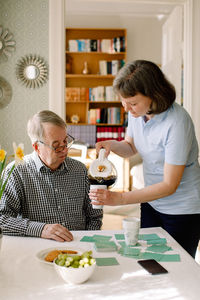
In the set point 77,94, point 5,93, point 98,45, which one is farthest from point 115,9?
point 5,93

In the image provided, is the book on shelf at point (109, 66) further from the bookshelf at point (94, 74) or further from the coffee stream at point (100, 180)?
the coffee stream at point (100, 180)

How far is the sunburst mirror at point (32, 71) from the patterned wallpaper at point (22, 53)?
33 mm

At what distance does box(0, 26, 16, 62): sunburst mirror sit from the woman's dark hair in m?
1.64

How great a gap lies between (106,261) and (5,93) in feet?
7.02

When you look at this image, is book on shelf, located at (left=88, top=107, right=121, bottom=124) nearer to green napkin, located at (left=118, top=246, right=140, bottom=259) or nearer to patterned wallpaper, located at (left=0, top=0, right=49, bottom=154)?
patterned wallpaper, located at (left=0, top=0, right=49, bottom=154)

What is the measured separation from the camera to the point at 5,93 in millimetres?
3021

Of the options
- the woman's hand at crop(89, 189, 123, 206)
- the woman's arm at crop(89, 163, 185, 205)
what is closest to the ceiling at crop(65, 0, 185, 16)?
the woman's arm at crop(89, 163, 185, 205)

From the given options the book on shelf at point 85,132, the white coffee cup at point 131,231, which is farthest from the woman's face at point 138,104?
the book on shelf at point 85,132

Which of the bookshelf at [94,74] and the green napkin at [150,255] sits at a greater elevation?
the bookshelf at [94,74]

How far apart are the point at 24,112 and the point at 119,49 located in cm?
351

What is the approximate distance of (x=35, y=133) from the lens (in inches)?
68.6

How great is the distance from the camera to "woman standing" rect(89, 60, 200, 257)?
1.59m

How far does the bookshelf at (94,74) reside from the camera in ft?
20.2

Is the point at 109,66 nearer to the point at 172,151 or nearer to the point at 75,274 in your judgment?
the point at 172,151
